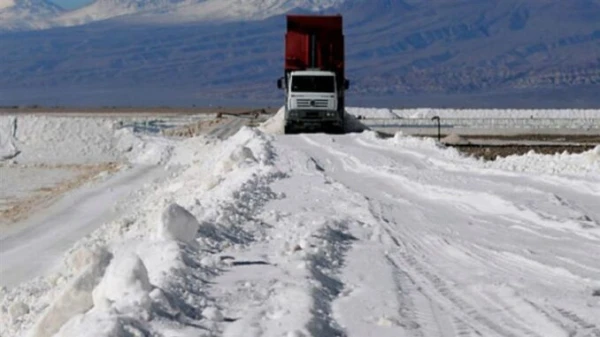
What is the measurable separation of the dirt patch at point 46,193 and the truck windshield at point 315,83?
6.25 m

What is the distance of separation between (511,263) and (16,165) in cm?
3404

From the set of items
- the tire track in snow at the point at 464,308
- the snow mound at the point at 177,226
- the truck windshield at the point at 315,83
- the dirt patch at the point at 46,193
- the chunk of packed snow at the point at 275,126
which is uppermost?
the truck windshield at the point at 315,83

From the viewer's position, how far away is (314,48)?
42.3 m

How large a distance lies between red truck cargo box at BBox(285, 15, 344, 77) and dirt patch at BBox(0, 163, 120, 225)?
21.8 ft

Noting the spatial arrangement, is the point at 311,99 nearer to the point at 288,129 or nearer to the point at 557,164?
the point at 288,129

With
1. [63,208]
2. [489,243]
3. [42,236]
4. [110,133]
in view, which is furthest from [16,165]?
[489,243]

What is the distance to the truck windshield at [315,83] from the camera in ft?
136

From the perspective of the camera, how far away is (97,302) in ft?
31.4

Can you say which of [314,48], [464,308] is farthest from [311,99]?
[464,308]

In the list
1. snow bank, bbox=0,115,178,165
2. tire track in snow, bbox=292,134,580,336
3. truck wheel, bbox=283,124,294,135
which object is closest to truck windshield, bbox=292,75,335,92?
truck wheel, bbox=283,124,294,135

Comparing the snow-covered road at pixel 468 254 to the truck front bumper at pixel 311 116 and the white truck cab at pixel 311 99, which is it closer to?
the white truck cab at pixel 311 99

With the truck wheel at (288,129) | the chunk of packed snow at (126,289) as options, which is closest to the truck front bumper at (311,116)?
the truck wheel at (288,129)

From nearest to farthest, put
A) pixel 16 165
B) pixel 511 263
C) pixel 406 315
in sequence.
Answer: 1. pixel 406 315
2. pixel 511 263
3. pixel 16 165

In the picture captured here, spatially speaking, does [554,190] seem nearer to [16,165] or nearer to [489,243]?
[489,243]
